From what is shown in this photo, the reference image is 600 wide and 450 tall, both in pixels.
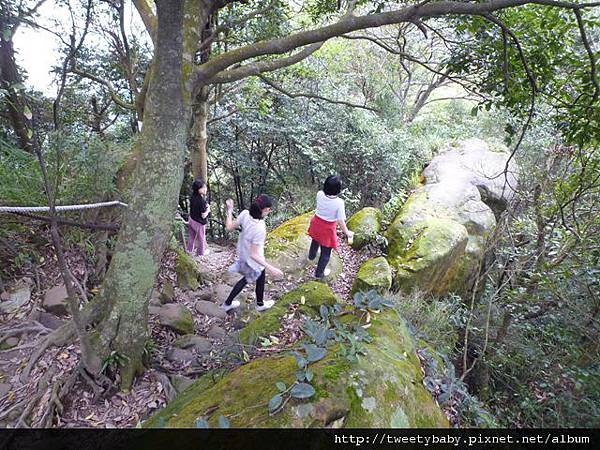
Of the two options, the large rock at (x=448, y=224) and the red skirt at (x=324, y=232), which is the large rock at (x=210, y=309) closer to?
the red skirt at (x=324, y=232)

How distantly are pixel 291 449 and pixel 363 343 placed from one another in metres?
0.86

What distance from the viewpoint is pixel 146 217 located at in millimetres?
2752

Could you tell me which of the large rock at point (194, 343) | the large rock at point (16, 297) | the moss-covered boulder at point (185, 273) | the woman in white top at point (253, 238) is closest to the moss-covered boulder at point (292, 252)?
the moss-covered boulder at point (185, 273)

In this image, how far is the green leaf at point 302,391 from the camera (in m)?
1.58

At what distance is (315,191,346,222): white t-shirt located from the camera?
4.78 meters

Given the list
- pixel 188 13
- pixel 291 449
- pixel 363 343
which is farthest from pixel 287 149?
pixel 291 449

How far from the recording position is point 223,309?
15.1 feet

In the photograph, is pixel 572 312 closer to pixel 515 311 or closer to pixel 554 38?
pixel 515 311

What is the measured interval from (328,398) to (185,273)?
3.87 meters

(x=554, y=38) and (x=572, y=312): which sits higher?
(x=554, y=38)

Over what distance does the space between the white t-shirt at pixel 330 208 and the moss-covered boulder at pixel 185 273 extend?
2.14 meters

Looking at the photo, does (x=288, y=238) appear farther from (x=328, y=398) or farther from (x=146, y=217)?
(x=328, y=398)

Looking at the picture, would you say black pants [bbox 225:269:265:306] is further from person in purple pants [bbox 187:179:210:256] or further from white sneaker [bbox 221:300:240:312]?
person in purple pants [bbox 187:179:210:256]

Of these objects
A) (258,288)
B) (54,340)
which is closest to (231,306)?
(258,288)
